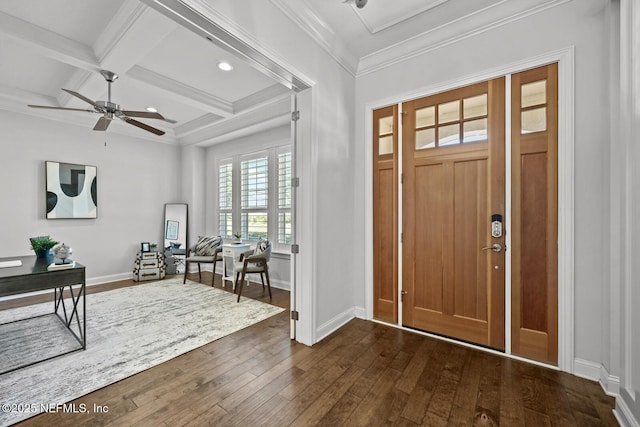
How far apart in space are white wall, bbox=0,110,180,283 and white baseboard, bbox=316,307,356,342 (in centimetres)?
443

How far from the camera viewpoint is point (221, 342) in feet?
8.39

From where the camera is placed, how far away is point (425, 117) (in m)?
2.72

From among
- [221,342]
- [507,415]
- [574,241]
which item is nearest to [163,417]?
[221,342]

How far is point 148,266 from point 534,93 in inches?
239

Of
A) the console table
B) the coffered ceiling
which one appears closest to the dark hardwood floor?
the console table

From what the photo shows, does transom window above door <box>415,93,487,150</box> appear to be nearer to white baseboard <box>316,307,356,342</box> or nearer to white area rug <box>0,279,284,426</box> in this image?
white baseboard <box>316,307,356,342</box>

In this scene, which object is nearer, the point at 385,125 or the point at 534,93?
the point at 534,93

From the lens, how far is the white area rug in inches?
72.9

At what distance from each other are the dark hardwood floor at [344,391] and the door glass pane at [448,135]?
6.34ft

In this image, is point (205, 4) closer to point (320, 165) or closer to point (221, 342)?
point (320, 165)

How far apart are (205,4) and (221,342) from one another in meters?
2.70

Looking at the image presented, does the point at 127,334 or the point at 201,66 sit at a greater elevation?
the point at 201,66

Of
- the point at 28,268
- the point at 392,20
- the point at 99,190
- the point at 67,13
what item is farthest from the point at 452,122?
the point at 99,190

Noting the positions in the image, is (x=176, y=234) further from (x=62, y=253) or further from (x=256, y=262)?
(x=62, y=253)
